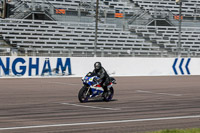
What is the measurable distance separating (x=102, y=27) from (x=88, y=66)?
52.6 feet

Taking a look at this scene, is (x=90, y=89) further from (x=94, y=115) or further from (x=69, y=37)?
(x=69, y=37)

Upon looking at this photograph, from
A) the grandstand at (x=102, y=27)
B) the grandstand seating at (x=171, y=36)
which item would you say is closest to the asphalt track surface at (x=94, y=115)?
the grandstand at (x=102, y=27)

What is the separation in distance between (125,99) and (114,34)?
28.5 meters

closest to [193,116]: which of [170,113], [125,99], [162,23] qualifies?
[170,113]

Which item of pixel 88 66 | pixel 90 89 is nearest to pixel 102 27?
pixel 88 66

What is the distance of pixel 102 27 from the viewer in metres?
43.7

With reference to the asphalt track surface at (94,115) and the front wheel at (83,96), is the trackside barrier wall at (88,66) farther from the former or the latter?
the front wheel at (83,96)

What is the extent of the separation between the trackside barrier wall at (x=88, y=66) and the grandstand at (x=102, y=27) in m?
5.21

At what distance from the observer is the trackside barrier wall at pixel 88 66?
82.8 ft

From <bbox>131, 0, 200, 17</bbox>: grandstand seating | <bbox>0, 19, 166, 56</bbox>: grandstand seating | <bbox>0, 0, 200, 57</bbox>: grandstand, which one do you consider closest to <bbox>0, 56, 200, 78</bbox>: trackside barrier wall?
<bbox>0, 0, 200, 57</bbox>: grandstand

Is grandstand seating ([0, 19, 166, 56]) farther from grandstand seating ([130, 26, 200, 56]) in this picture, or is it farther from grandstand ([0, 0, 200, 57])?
grandstand seating ([130, 26, 200, 56])

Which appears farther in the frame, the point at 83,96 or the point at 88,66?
the point at 88,66

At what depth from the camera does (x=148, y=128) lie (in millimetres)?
8602

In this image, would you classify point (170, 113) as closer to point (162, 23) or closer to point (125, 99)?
point (125, 99)
